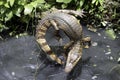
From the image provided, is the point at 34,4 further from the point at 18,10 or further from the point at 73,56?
the point at 73,56

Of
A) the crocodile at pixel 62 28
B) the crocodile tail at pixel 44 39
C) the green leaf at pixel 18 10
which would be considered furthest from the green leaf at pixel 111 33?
the green leaf at pixel 18 10

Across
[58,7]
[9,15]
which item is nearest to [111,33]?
[58,7]

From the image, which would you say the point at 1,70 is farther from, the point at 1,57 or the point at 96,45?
the point at 96,45

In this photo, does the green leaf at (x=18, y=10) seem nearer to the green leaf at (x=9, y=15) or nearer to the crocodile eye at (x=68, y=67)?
the green leaf at (x=9, y=15)

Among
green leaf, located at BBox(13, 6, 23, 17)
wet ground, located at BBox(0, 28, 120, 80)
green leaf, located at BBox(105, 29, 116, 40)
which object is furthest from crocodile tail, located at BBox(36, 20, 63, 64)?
green leaf, located at BBox(105, 29, 116, 40)

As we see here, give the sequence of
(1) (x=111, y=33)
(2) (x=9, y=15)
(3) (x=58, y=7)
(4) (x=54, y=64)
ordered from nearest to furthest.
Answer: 1. (4) (x=54, y=64)
2. (2) (x=9, y=15)
3. (1) (x=111, y=33)
4. (3) (x=58, y=7)

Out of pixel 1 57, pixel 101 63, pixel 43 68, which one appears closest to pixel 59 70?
pixel 43 68

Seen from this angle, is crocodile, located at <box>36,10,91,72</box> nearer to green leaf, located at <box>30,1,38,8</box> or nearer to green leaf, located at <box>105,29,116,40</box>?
green leaf, located at <box>30,1,38,8</box>
